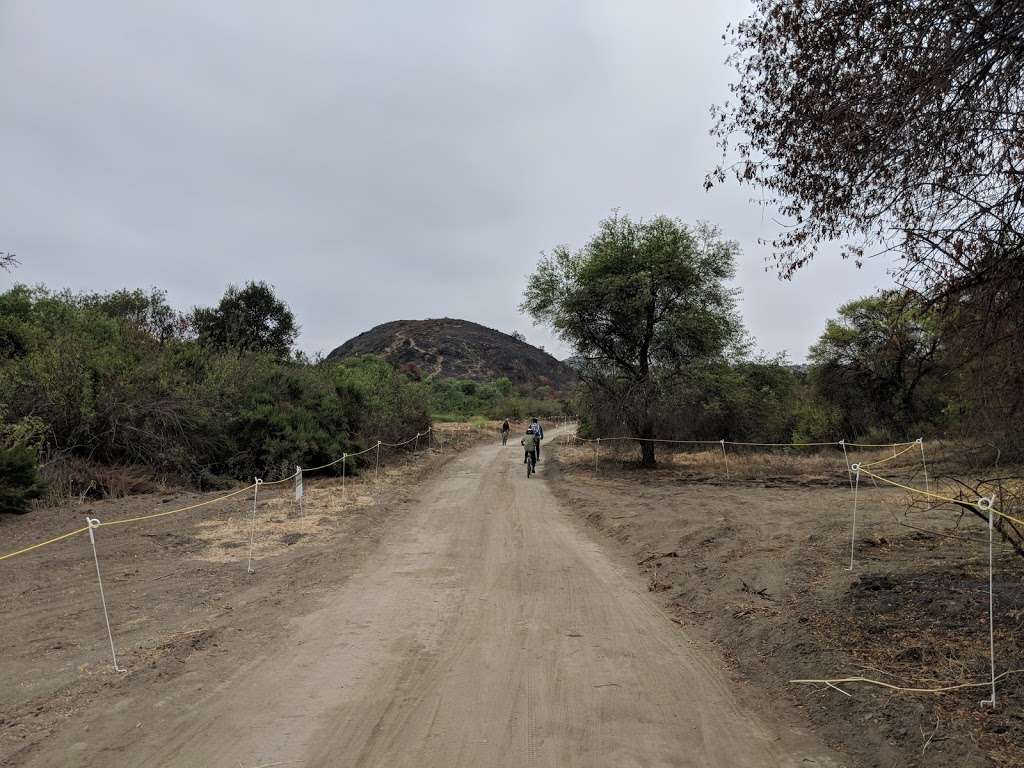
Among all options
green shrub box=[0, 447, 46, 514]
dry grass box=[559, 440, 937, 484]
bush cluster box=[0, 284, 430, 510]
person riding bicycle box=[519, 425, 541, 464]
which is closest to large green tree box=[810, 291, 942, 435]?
dry grass box=[559, 440, 937, 484]

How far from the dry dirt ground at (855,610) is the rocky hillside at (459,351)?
87.1m

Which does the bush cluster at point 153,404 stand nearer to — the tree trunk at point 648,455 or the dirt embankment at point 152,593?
the dirt embankment at point 152,593

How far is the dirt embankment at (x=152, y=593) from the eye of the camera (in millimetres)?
4995

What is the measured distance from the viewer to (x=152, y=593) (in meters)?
7.65

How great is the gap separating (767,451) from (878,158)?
24413 millimetres

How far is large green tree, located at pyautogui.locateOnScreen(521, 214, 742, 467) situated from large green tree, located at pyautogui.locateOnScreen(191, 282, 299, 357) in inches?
886

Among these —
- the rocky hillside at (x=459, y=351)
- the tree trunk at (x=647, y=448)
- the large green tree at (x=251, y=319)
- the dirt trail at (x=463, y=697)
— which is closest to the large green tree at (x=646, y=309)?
the tree trunk at (x=647, y=448)

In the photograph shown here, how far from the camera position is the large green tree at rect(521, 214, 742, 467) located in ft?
73.2

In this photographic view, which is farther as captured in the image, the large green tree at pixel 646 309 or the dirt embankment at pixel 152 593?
the large green tree at pixel 646 309

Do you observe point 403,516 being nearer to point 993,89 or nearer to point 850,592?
point 850,592

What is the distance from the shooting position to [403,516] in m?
14.0

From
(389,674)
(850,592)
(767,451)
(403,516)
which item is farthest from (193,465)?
(767,451)

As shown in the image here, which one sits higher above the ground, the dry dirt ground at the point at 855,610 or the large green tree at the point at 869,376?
the large green tree at the point at 869,376

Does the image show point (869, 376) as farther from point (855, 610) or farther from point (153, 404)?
point (153, 404)
